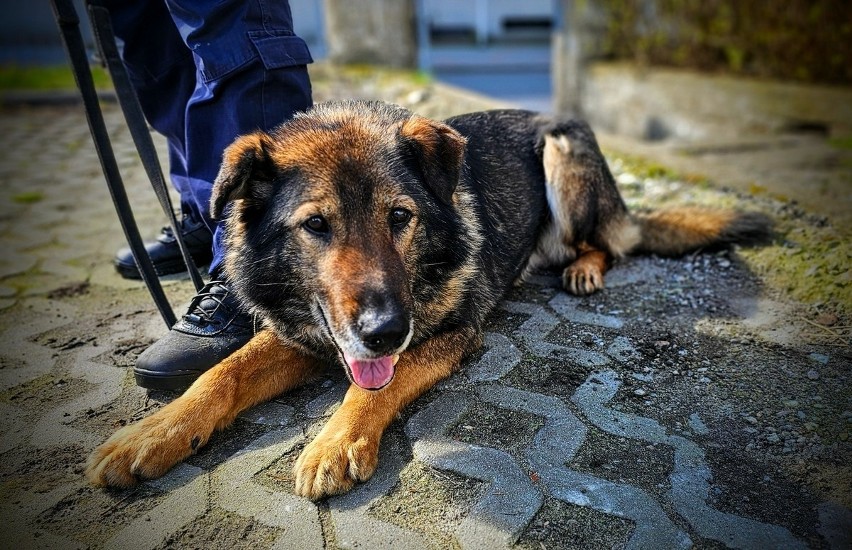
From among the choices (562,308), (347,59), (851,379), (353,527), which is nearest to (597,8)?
(347,59)

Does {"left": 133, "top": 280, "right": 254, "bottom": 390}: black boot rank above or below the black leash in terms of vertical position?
below

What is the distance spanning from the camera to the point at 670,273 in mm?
3998

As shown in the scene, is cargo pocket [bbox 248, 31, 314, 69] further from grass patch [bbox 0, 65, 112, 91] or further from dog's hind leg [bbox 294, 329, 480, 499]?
grass patch [bbox 0, 65, 112, 91]

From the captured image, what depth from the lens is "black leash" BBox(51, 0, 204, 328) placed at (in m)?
2.90

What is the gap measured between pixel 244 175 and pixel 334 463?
1142 mm

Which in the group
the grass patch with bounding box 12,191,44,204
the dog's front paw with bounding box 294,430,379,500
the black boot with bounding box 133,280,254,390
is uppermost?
the black boot with bounding box 133,280,254,390

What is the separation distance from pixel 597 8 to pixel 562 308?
713 cm

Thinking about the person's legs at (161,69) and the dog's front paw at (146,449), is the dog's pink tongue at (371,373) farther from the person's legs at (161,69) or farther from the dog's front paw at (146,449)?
the person's legs at (161,69)

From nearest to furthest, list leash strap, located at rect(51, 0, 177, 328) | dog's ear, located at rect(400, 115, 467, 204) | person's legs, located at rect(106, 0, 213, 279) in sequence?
dog's ear, located at rect(400, 115, 467, 204) → leash strap, located at rect(51, 0, 177, 328) → person's legs, located at rect(106, 0, 213, 279)

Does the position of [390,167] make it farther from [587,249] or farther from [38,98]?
[38,98]

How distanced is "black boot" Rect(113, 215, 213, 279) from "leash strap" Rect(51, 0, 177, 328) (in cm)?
90

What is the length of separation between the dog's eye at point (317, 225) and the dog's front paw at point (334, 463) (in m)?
0.76

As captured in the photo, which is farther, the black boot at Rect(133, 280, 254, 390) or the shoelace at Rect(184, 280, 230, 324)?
the shoelace at Rect(184, 280, 230, 324)

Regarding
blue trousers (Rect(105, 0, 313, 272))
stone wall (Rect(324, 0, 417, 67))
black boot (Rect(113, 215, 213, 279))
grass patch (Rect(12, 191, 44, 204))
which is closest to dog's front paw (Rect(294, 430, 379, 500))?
blue trousers (Rect(105, 0, 313, 272))
